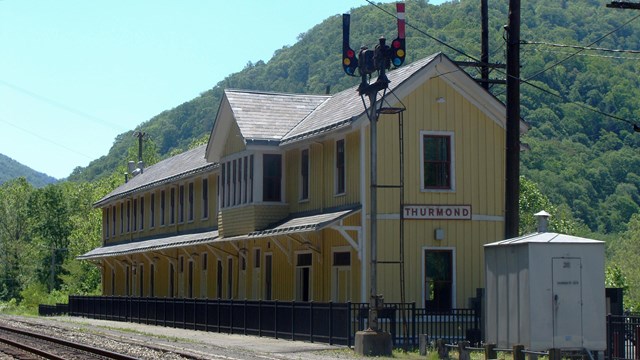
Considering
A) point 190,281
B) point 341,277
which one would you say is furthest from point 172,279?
point 341,277

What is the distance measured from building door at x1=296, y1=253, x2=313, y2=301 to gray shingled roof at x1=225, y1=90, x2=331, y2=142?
397 cm

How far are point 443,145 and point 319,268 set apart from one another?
5.22 m

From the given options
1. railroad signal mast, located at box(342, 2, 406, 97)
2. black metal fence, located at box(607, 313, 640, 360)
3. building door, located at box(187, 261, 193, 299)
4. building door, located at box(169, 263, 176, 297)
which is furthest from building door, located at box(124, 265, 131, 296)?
black metal fence, located at box(607, 313, 640, 360)

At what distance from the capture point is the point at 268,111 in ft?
122

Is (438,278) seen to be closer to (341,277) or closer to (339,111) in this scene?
(341,277)

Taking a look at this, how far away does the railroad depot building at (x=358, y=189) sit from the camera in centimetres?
2992

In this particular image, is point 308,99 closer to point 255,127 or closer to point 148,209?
point 255,127

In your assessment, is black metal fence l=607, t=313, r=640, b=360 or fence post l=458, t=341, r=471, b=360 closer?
fence post l=458, t=341, r=471, b=360

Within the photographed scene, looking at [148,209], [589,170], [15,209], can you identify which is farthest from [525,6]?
[148,209]

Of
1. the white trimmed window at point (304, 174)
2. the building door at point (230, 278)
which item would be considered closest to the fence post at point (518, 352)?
the white trimmed window at point (304, 174)

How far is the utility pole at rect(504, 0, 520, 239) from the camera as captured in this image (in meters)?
24.9

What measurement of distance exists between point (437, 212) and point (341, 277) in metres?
3.45

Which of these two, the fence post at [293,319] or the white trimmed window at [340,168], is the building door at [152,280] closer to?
the white trimmed window at [340,168]

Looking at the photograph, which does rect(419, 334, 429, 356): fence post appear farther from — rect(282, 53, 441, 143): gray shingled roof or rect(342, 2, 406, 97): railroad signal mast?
rect(282, 53, 441, 143): gray shingled roof
